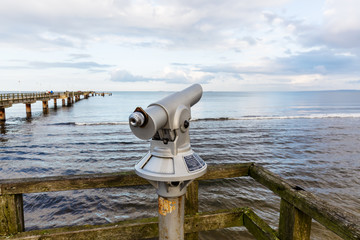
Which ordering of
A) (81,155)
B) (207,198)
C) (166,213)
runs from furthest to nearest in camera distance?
(81,155) → (207,198) → (166,213)

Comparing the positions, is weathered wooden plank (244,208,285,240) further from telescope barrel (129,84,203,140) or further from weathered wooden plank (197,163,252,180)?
telescope barrel (129,84,203,140)

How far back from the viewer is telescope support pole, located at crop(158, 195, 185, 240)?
169 centimetres

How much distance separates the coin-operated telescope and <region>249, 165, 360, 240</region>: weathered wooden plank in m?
0.76

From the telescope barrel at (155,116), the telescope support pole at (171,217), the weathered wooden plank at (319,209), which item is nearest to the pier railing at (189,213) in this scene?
the weathered wooden plank at (319,209)

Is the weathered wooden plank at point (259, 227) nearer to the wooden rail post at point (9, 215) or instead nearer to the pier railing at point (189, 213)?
the pier railing at point (189, 213)

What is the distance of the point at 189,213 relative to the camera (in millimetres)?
2373

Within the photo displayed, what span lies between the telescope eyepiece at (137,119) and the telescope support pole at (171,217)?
642 mm

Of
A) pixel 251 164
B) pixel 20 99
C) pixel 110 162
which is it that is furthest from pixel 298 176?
pixel 20 99

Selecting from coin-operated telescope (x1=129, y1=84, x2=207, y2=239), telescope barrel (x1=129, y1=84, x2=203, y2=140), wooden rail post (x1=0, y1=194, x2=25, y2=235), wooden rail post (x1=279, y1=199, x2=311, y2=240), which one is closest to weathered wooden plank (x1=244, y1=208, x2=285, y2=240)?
wooden rail post (x1=279, y1=199, x2=311, y2=240)

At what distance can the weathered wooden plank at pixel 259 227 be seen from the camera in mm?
2072

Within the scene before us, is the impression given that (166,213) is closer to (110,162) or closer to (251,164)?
(251,164)

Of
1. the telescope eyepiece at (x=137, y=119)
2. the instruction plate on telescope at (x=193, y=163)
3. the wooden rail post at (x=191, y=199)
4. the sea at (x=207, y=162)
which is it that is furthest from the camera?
the sea at (x=207, y=162)

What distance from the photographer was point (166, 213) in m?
1.70

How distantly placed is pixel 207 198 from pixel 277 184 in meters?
4.55
